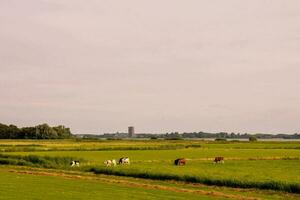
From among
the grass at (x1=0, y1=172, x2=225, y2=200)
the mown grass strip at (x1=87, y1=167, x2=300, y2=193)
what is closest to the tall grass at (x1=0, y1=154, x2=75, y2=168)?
the mown grass strip at (x1=87, y1=167, x2=300, y2=193)

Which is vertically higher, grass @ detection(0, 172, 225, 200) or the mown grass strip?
grass @ detection(0, 172, 225, 200)

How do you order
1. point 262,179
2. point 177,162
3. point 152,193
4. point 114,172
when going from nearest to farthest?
point 152,193 → point 262,179 → point 114,172 → point 177,162

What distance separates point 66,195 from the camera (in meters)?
28.1

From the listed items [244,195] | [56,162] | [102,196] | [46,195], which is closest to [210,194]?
[244,195]

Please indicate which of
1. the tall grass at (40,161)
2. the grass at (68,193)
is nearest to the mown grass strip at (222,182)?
the grass at (68,193)

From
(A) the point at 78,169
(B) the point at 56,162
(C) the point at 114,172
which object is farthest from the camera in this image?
(B) the point at 56,162

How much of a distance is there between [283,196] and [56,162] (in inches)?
1541

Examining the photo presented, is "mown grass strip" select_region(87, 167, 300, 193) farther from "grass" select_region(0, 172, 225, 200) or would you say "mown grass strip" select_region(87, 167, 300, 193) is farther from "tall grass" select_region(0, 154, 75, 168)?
"tall grass" select_region(0, 154, 75, 168)

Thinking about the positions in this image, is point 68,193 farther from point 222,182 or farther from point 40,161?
point 40,161

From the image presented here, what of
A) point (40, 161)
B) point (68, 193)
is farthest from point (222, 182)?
point (40, 161)

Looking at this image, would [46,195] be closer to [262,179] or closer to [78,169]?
[262,179]

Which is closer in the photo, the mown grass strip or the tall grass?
the mown grass strip

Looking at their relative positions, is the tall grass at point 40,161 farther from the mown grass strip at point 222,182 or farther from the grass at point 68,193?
the grass at point 68,193

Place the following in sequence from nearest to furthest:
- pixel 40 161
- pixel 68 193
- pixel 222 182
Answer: pixel 68 193
pixel 222 182
pixel 40 161
